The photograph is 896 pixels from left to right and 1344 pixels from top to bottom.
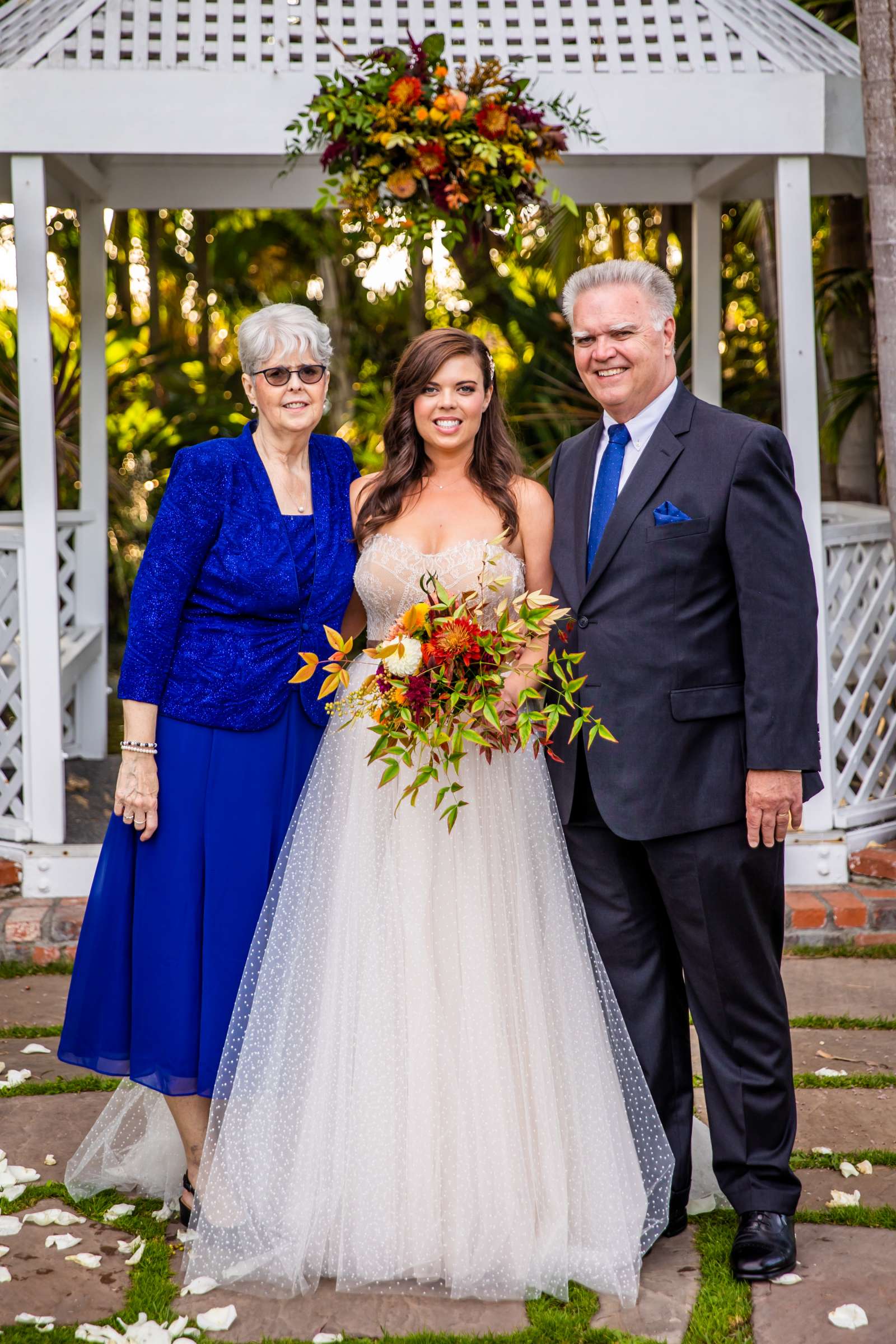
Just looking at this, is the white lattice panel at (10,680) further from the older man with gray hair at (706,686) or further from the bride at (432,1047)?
the older man with gray hair at (706,686)

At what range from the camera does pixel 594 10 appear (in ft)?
17.4

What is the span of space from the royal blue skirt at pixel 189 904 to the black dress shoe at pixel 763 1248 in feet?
4.14

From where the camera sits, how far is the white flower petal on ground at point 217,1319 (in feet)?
9.15

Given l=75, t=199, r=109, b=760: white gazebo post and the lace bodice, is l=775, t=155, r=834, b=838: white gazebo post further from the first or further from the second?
l=75, t=199, r=109, b=760: white gazebo post

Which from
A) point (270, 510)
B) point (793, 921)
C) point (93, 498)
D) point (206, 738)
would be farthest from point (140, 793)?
point (93, 498)

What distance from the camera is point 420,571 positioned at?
10.6 feet

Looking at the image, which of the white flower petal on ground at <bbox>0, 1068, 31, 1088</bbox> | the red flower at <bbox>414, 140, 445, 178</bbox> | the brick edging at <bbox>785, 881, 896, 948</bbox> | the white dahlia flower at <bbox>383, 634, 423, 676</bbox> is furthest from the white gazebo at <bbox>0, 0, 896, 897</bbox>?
the white dahlia flower at <bbox>383, 634, 423, 676</bbox>

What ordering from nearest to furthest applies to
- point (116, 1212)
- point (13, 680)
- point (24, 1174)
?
point (116, 1212) < point (24, 1174) < point (13, 680)

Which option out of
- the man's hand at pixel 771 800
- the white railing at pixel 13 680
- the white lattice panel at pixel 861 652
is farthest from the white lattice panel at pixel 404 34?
the man's hand at pixel 771 800

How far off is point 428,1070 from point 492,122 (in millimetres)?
3303

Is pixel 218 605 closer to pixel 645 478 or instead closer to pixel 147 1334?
pixel 645 478

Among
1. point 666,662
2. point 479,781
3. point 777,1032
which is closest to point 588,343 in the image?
point 666,662

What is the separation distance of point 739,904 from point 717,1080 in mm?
411

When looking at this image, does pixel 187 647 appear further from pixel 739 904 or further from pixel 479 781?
pixel 739 904
